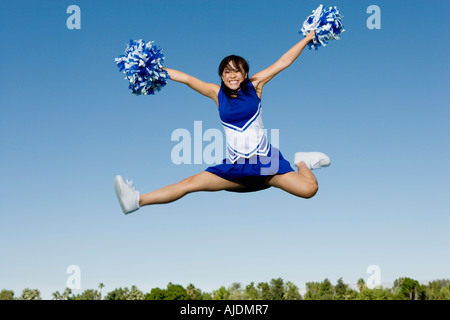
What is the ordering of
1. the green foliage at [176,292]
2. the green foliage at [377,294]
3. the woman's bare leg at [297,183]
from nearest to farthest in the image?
the woman's bare leg at [297,183] → the green foliage at [377,294] → the green foliage at [176,292]

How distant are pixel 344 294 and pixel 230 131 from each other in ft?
167

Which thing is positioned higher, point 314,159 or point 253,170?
point 314,159

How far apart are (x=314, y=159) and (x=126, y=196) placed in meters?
2.06

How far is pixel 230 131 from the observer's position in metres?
5.41

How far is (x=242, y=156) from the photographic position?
533 cm

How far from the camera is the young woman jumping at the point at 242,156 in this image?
5.19m

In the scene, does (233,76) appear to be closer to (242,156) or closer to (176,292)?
(242,156)

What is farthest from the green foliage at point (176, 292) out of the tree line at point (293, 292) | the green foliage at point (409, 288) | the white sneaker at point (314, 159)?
the white sneaker at point (314, 159)

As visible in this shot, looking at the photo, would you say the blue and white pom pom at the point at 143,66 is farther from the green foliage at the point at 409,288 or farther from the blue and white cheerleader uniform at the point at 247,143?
the green foliage at the point at 409,288

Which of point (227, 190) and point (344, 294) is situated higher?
point (227, 190)

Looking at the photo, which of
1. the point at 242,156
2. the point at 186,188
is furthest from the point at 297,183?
the point at 186,188

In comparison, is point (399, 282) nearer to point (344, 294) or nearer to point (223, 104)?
point (344, 294)
